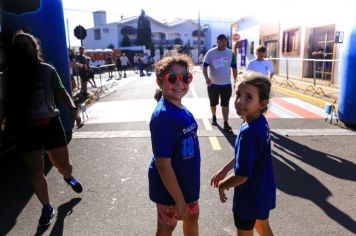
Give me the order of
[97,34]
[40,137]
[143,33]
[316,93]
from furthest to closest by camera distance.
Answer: [97,34] → [143,33] → [316,93] → [40,137]

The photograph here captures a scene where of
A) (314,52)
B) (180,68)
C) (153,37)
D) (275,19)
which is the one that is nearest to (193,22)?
(153,37)

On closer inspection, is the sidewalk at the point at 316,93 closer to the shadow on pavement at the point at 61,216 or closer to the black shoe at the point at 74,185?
the black shoe at the point at 74,185

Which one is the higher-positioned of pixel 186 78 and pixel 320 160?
pixel 186 78

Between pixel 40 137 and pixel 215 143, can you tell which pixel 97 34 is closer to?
pixel 215 143

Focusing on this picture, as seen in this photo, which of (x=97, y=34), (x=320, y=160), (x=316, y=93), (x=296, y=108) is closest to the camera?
(x=320, y=160)

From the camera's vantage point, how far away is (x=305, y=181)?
14.7 ft

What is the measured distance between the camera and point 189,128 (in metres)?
2.17

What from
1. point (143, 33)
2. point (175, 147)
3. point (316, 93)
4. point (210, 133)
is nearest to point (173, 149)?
point (175, 147)

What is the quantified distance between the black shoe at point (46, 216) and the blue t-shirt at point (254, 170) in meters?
2.12

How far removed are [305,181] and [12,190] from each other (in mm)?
3786

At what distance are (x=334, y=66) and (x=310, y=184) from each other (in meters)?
10.6

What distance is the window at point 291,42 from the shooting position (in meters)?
18.3

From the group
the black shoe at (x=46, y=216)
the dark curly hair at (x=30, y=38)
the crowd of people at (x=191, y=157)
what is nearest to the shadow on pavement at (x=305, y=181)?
the crowd of people at (x=191, y=157)

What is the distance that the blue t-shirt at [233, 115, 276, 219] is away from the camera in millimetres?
2088
